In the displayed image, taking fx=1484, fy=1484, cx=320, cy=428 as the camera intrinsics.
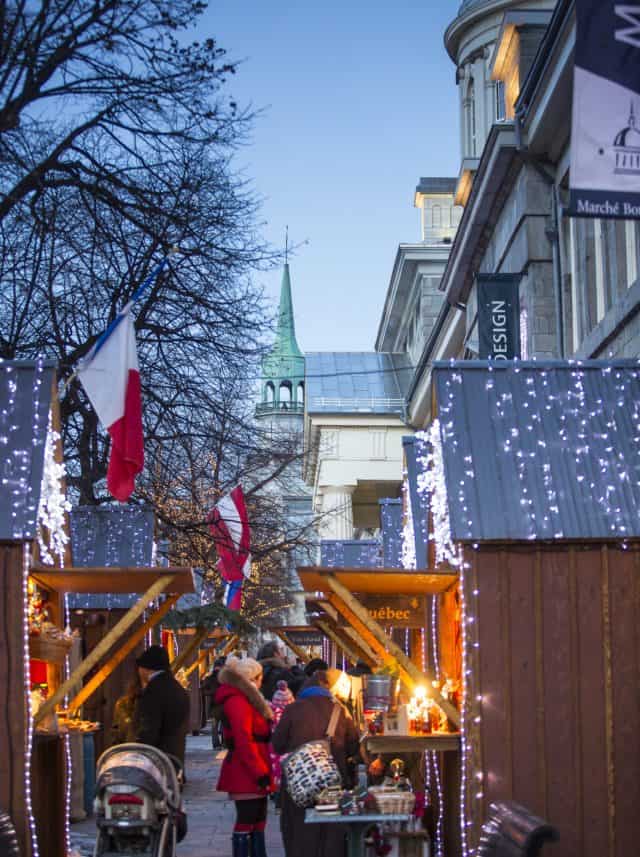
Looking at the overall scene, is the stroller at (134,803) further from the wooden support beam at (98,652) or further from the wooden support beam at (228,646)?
the wooden support beam at (228,646)

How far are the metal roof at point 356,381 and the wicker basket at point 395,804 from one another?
5630cm

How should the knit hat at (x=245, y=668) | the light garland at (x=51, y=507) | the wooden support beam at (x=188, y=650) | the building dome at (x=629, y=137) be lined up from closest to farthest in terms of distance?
1. the building dome at (x=629, y=137)
2. the light garland at (x=51, y=507)
3. the knit hat at (x=245, y=668)
4. the wooden support beam at (x=188, y=650)

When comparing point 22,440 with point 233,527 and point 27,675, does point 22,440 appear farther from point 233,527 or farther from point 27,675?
point 233,527

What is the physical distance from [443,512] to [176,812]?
3.22 meters

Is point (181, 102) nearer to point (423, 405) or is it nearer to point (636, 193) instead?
point (636, 193)

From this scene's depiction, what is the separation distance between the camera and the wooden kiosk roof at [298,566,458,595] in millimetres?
11711

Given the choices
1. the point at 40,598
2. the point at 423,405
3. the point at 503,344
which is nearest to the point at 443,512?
the point at 40,598

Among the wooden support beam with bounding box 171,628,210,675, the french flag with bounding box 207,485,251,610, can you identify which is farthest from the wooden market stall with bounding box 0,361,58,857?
the french flag with bounding box 207,485,251,610

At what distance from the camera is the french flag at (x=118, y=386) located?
1340cm

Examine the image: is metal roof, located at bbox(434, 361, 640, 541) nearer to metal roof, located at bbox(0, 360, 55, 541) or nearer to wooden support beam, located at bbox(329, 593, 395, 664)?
wooden support beam, located at bbox(329, 593, 395, 664)

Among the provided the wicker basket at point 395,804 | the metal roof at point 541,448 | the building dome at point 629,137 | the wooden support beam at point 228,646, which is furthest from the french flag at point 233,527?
the wooden support beam at point 228,646

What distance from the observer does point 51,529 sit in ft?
40.2

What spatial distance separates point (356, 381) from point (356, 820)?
60320 millimetres

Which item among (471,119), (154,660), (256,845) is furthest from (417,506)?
(471,119)
